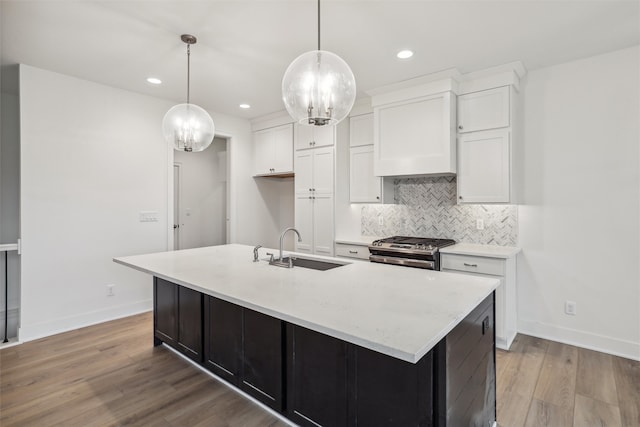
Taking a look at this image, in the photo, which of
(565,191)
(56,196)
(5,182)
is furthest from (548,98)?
Answer: (5,182)

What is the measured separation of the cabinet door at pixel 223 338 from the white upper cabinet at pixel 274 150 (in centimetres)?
273

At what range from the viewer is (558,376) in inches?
97.0

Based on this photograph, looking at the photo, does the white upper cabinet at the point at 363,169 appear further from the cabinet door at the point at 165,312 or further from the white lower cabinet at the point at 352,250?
the cabinet door at the point at 165,312

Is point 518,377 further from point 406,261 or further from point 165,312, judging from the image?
point 165,312

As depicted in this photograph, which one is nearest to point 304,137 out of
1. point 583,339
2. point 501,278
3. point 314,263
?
point 314,263

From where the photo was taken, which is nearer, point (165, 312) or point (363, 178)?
point (165, 312)

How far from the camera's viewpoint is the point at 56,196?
3309 millimetres

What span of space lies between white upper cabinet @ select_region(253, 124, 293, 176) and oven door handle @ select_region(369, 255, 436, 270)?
6.25 ft

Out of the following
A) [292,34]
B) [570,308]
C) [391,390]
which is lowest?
[570,308]

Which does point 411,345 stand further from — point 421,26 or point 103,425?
point 421,26

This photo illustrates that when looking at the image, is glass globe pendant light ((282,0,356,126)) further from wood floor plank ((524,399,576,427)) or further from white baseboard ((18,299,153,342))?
white baseboard ((18,299,153,342))

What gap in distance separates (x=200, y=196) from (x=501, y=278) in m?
4.94

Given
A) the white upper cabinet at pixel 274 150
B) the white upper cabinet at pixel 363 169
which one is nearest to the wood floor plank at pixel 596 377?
the white upper cabinet at pixel 363 169

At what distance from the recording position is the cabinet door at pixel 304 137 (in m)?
4.38
